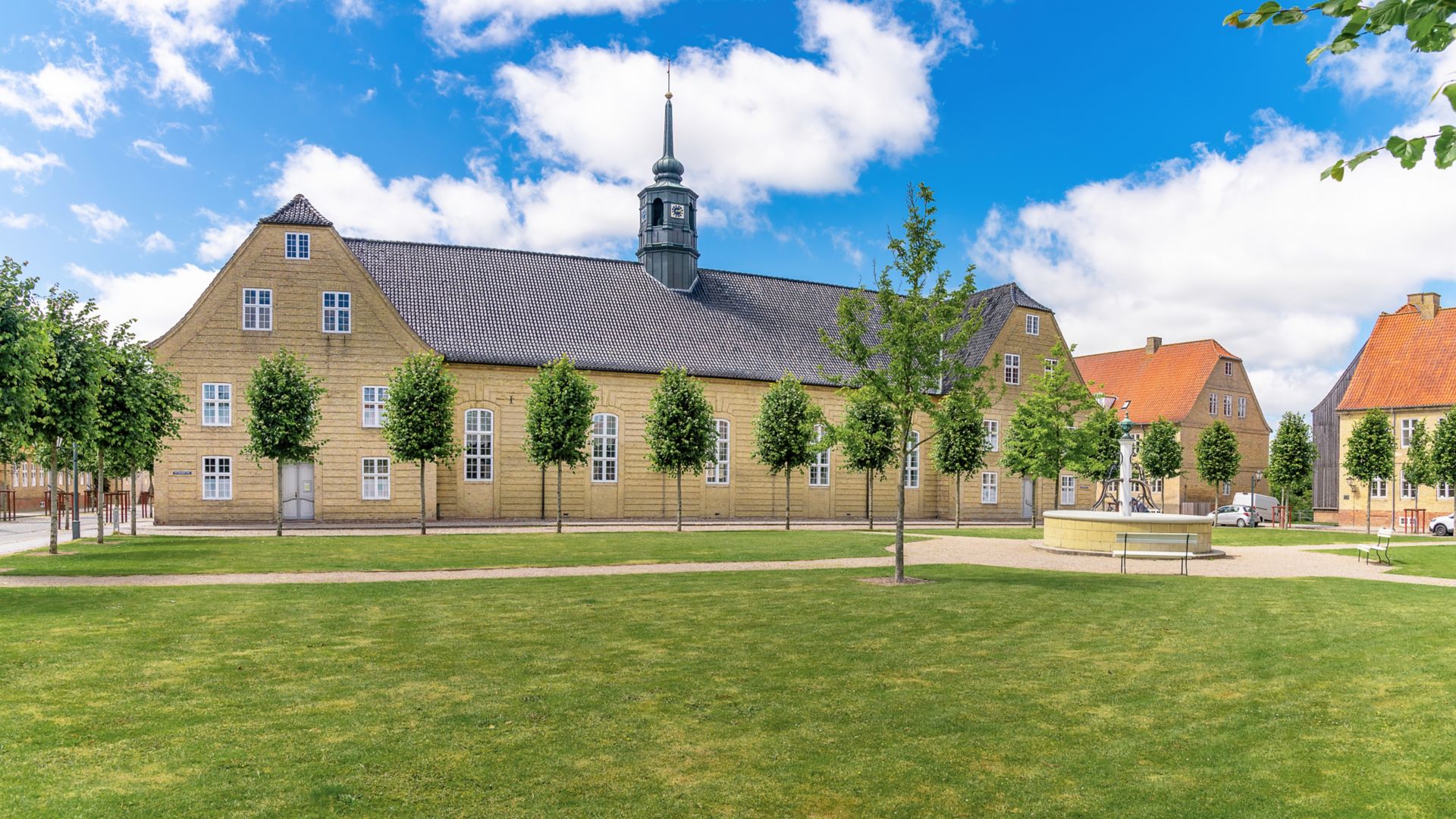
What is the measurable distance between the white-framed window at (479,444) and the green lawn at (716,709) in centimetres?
2582

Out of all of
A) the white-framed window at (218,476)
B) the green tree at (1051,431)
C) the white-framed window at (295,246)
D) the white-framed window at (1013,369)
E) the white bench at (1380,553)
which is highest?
the white-framed window at (295,246)

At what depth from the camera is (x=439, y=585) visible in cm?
1752

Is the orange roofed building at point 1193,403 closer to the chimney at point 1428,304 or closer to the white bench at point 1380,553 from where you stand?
the chimney at point 1428,304

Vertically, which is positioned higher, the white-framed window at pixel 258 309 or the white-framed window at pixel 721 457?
the white-framed window at pixel 258 309

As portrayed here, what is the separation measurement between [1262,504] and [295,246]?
192 feet

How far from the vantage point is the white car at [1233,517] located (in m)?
52.8

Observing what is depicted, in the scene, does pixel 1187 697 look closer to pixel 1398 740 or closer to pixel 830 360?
pixel 1398 740

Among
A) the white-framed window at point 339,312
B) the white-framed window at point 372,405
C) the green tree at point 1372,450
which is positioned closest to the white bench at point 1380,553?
the green tree at point 1372,450

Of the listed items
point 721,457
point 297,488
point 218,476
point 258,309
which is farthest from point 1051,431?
point 218,476

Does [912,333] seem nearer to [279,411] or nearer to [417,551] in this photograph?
[417,551]

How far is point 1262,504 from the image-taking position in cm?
6147

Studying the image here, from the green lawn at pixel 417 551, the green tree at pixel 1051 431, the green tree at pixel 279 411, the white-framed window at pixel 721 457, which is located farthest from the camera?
the white-framed window at pixel 721 457

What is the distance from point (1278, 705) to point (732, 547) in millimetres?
18957

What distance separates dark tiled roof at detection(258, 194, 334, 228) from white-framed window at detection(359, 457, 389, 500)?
986 centimetres
